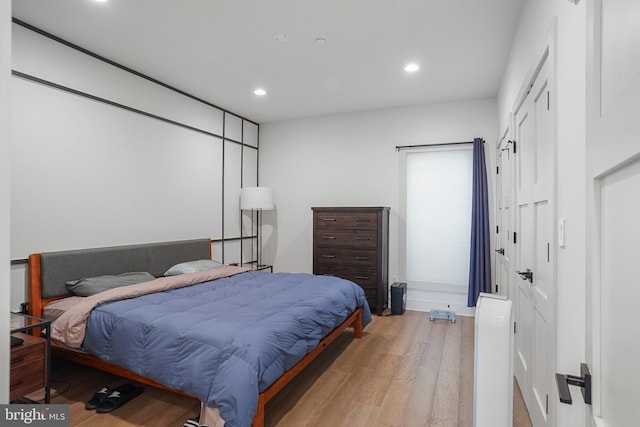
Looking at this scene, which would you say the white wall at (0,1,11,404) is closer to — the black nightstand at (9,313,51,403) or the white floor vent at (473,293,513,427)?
the white floor vent at (473,293,513,427)

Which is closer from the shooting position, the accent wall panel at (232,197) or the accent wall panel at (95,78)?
the accent wall panel at (95,78)

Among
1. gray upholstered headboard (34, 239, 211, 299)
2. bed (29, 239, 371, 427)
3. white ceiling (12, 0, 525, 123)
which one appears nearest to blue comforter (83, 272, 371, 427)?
bed (29, 239, 371, 427)

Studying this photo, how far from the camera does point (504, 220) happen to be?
3477mm

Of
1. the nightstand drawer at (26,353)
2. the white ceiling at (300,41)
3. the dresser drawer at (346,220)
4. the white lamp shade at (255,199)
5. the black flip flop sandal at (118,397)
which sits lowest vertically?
the black flip flop sandal at (118,397)

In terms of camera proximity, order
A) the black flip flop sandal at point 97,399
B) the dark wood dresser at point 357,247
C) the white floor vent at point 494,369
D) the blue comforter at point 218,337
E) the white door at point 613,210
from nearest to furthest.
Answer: the white door at point 613,210 → the white floor vent at point 494,369 → the blue comforter at point 218,337 → the black flip flop sandal at point 97,399 → the dark wood dresser at point 357,247

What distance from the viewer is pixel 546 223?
6.02 ft

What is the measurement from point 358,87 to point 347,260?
226 cm

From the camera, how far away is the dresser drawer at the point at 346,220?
454 cm

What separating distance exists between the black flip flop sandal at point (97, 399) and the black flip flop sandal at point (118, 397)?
28 millimetres

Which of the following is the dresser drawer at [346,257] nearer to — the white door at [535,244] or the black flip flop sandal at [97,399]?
the white door at [535,244]

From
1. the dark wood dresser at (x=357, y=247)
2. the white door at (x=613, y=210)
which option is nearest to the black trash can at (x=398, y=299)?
the dark wood dresser at (x=357, y=247)

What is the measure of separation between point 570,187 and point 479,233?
120 inches

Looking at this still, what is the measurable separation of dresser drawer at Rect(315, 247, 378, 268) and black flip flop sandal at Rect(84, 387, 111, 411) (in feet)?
9.44

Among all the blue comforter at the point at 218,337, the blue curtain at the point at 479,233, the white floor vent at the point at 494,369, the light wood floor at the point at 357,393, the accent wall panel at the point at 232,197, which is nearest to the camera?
the white floor vent at the point at 494,369
